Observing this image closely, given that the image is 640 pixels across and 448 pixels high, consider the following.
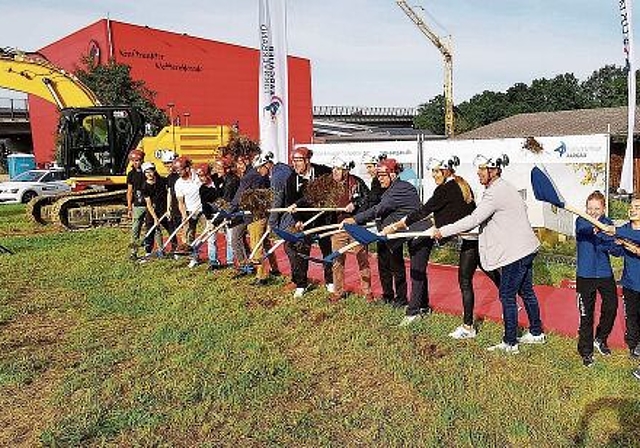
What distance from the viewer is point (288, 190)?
768 cm

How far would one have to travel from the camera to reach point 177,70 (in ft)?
129

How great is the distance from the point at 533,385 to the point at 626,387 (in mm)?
652

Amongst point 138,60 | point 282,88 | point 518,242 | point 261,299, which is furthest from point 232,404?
point 138,60

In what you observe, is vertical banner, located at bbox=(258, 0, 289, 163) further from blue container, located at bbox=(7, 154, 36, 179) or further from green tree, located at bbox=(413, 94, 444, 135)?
green tree, located at bbox=(413, 94, 444, 135)

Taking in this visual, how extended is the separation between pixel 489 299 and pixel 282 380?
3.24 meters

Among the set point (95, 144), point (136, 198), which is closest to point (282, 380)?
point (136, 198)

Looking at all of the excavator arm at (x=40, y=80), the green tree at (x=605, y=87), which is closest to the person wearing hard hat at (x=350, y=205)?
the excavator arm at (x=40, y=80)

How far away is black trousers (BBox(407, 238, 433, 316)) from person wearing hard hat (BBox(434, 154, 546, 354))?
0.91m

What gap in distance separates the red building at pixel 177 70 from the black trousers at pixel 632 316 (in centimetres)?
3255

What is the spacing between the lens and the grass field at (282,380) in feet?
13.5

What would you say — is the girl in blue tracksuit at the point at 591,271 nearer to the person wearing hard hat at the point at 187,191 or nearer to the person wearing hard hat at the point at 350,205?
the person wearing hard hat at the point at 350,205

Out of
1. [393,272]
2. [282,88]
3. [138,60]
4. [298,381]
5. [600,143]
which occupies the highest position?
[138,60]

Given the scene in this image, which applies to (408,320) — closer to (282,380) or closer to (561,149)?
(282,380)

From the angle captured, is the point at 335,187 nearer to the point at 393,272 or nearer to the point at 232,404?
the point at 393,272
